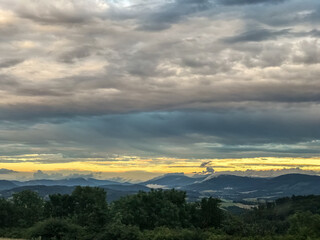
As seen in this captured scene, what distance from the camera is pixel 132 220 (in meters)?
92.0

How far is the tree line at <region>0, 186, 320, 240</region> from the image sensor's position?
57844 mm

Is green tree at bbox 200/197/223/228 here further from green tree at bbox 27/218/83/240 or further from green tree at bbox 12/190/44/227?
green tree at bbox 12/190/44/227

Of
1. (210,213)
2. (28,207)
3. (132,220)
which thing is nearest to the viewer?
(210,213)

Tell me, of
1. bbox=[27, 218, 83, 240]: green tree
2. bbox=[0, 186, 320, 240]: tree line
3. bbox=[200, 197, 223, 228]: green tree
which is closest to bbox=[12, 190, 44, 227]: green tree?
bbox=[0, 186, 320, 240]: tree line

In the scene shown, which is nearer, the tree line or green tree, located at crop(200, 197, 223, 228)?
the tree line

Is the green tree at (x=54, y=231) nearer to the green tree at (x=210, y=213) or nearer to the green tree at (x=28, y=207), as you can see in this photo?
the green tree at (x=28, y=207)

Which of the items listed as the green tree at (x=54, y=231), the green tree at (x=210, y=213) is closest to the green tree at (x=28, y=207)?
the green tree at (x=54, y=231)

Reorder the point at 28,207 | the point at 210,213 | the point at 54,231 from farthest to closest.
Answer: the point at 28,207, the point at 210,213, the point at 54,231

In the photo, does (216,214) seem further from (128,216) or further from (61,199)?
(61,199)

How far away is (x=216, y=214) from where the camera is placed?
90.1 meters

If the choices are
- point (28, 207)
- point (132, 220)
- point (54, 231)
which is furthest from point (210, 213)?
point (28, 207)

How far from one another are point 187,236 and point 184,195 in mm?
46418

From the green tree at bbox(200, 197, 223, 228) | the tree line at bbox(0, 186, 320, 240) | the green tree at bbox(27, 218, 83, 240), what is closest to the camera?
the tree line at bbox(0, 186, 320, 240)

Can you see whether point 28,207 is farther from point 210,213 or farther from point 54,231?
point 54,231
